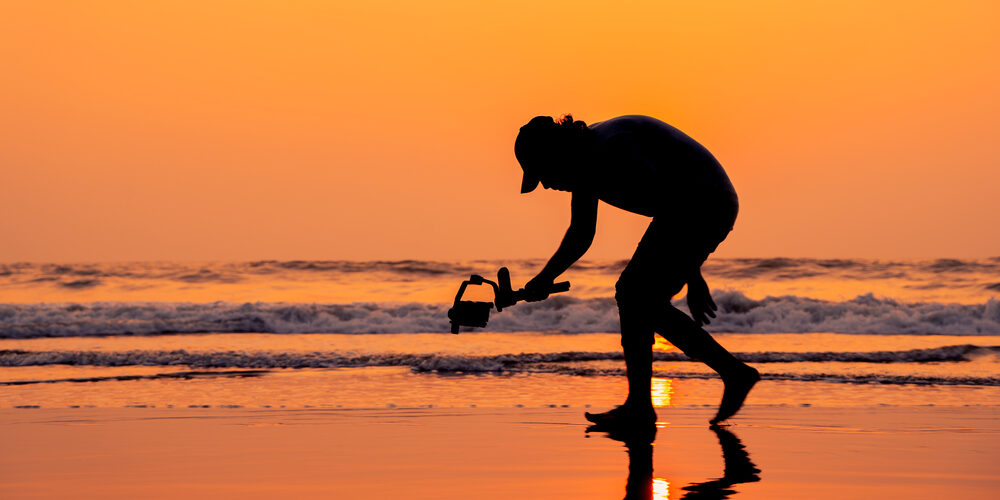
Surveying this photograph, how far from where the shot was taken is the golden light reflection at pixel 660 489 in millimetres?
3788

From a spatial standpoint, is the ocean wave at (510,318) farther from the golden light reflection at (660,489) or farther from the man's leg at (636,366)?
the golden light reflection at (660,489)

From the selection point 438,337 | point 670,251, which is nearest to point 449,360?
point 670,251

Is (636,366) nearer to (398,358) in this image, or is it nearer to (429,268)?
(398,358)

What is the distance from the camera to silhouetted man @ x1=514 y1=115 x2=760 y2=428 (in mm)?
4859

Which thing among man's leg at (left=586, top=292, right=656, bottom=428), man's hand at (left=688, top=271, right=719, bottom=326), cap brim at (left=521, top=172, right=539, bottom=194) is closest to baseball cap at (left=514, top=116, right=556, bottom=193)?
cap brim at (left=521, top=172, right=539, bottom=194)

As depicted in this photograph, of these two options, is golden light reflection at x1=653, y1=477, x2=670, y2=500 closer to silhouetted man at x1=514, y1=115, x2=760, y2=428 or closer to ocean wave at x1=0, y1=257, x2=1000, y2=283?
silhouetted man at x1=514, y1=115, x2=760, y2=428

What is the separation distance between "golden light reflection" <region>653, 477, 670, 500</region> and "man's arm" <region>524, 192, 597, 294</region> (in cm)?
113

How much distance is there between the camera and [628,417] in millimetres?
5316

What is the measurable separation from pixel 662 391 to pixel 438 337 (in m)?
8.58

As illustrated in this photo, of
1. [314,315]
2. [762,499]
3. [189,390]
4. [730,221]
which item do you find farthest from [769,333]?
[762,499]

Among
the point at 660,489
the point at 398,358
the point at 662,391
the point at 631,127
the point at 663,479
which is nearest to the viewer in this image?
the point at 660,489

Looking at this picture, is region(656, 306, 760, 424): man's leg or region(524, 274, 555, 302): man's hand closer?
region(524, 274, 555, 302): man's hand

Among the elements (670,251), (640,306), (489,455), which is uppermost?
(670,251)

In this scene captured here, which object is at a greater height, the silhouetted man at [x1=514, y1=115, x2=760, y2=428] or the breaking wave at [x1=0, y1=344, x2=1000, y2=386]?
the silhouetted man at [x1=514, y1=115, x2=760, y2=428]
